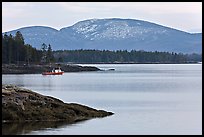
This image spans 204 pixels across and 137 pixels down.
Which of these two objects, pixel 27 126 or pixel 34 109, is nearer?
pixel 27 126

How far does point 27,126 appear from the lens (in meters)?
32.1

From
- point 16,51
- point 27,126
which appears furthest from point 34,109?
point 16,51

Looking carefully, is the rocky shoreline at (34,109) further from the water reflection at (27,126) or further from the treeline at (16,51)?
the treeline at (16,51)

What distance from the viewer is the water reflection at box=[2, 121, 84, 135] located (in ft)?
99.5

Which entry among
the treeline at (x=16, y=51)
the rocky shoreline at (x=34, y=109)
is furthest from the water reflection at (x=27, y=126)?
the treeline at (x=16, y=51)

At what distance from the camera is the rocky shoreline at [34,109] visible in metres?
33.2

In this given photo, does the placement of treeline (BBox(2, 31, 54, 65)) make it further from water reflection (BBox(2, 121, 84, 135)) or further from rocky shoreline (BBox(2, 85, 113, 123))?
water reflection (BBox(2, 121, 84, 135))

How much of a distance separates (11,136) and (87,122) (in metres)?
6.75

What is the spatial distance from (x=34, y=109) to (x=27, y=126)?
229 cm

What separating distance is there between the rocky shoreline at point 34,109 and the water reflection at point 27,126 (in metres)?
0.60

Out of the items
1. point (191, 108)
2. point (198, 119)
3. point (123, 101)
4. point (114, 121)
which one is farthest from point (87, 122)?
point (123, 101)

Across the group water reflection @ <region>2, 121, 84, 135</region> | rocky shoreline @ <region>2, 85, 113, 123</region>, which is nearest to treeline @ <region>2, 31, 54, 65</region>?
rocky shoreline @ <region>2, 85, 113, 123</region>

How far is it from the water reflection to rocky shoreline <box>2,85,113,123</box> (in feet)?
1.96

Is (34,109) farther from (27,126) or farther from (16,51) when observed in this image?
(16,51)
